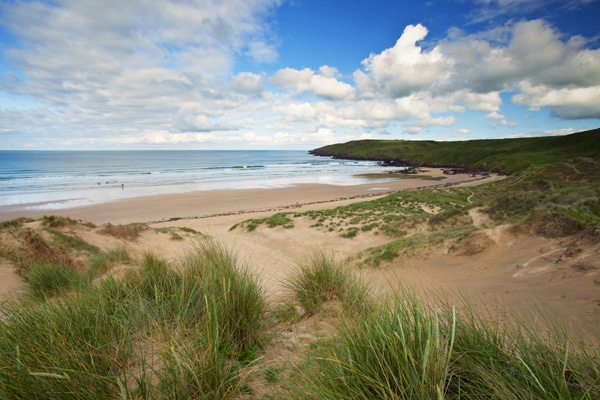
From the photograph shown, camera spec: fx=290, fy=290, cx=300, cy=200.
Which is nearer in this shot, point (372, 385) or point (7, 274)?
point (372, 385)

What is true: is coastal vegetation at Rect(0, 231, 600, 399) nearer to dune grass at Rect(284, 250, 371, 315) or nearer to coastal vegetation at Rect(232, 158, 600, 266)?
dune grass at Rect(284, 250, 371, 315)

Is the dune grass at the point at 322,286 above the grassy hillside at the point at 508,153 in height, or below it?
below

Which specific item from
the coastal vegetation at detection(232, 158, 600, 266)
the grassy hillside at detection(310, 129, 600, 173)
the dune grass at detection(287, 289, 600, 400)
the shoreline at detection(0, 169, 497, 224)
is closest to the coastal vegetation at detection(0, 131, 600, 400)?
the dune grass at detection(287, 289, 600, 400)

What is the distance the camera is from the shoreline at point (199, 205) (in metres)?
24.6

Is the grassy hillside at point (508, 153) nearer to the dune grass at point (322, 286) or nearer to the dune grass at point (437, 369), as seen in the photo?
the dune grass at point (322, 286)

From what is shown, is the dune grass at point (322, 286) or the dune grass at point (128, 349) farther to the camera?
the dune grass at point (322, 286)

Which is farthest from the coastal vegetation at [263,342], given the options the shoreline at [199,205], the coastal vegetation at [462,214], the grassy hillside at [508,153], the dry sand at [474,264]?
the grassy hillside at [508,153]

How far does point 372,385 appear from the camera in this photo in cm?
200

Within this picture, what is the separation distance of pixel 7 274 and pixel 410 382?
11.3m

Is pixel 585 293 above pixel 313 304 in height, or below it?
below

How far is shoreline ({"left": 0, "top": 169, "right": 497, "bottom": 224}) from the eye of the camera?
2464cm

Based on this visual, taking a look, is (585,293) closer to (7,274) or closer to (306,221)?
(7,274)

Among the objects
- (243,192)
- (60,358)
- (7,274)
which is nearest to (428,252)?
(60,358)

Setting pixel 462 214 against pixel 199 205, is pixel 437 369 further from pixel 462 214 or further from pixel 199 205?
pixel 199 205
